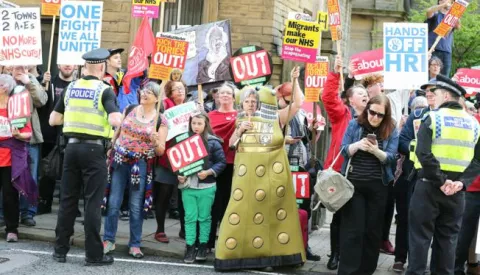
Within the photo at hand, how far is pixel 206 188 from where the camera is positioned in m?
9.23

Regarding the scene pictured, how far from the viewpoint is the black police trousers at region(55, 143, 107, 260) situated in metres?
8.62

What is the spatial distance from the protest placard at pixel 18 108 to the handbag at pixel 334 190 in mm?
3658

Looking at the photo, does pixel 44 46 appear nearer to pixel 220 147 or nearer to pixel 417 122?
pixel 220 147

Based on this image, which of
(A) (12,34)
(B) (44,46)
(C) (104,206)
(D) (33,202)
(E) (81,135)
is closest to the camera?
(E) (81,135)

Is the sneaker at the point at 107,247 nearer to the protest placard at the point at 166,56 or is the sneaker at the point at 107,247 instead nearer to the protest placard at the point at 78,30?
the protest placard at the point at 166,56

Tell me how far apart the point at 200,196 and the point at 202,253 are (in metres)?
0.60

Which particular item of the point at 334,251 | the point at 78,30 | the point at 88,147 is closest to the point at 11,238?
the point at 88,147

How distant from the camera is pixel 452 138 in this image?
7766 mm

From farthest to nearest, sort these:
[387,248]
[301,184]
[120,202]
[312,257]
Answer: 1. [387,248]
2. [312,257]
3. [301,184]
4. [120,202]

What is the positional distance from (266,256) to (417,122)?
6.78ft

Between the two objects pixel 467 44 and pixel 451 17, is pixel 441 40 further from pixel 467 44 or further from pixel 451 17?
pixel 467 44

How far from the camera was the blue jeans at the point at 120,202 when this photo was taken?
911cm

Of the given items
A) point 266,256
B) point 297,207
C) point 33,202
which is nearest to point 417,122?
point 297,207

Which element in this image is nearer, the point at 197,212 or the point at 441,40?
the point at 197,212
